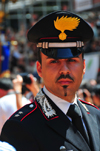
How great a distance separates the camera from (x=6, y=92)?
3.87 m

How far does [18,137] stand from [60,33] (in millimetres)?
691

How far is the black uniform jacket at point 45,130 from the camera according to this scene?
4.91ft

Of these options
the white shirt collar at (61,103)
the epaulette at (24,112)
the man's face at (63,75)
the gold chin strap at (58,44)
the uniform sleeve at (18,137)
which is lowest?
the uniform sleeve at (18,137)

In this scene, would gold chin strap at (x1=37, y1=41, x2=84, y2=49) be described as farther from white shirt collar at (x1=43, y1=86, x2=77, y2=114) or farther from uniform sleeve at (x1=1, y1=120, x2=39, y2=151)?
uniform sleeve at (x1=1, y1=120, x2=39, y2=151)

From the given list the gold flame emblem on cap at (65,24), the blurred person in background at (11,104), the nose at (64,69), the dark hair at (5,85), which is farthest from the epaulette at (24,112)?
the dark hair at (5,85)

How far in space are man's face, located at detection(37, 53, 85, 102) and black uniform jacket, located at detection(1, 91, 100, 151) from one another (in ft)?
0.37

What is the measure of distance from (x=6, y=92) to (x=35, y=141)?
243cm

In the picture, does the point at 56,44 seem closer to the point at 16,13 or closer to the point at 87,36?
the point at 87,36

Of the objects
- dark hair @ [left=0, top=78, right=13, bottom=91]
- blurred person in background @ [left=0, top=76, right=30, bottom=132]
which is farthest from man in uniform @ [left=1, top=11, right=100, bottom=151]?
dark hair @ [left=0, top=78, right=13, bottom=91]

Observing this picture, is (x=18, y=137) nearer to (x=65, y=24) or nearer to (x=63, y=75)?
(x=63, y=75)

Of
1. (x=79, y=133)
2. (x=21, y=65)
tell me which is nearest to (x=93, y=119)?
(x=79, y=133)

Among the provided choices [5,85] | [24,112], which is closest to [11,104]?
[5,85]

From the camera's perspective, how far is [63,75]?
1.56 metres

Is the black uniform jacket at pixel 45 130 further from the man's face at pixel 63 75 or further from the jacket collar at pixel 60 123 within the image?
the man's face at pixel 63 75
